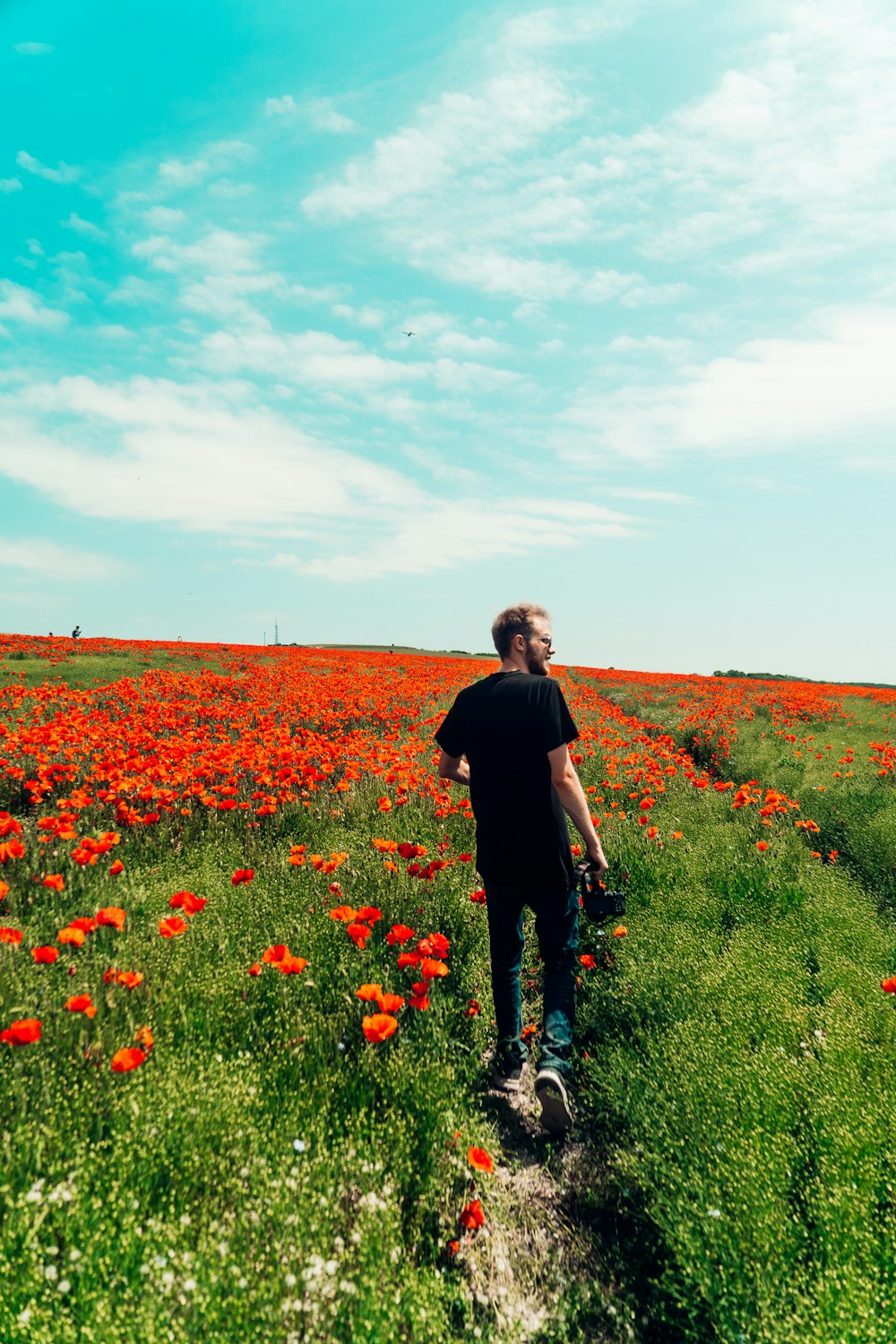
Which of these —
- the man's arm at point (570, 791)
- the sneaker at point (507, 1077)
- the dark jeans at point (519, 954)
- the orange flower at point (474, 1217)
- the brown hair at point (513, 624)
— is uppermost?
Result: the brown hair at point (513, 624)

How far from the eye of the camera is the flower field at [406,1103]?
2.03 m

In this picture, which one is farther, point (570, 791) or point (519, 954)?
point (519, 954)

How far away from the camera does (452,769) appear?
3709mm

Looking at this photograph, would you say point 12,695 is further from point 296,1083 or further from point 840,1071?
point 840,1071

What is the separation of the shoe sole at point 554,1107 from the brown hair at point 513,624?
2054 mm

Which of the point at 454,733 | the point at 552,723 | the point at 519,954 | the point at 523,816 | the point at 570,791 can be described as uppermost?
the point at 552,723

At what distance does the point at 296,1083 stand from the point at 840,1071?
239 cm

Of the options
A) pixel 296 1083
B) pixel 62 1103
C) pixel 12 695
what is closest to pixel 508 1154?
pixel 296 1083

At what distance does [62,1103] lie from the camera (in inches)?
96.3

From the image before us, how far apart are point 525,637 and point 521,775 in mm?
712

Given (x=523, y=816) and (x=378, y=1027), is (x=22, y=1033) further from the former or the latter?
(x=523, y=816)

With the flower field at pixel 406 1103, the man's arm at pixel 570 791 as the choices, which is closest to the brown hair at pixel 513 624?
the man's arm at pixel 570 791

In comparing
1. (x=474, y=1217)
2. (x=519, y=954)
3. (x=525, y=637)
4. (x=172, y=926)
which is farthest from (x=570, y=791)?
(x=172, y=926)

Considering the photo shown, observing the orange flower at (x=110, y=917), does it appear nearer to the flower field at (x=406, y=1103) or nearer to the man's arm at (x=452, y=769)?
the flower field at (x=406, y=1103)
